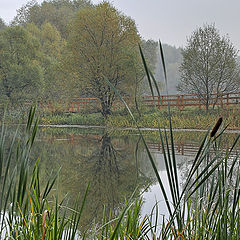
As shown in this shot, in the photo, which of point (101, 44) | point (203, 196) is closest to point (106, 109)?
point (101, 44)

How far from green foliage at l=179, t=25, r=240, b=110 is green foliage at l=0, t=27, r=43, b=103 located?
11.1m

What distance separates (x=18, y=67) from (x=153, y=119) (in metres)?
11.2

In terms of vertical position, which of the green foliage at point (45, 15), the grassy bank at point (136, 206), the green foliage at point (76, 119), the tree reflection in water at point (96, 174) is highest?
the green foliage at point (45, 15)

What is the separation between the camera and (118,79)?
23.2m

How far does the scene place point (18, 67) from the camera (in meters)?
26.3

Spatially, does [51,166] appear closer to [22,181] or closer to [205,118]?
[22,181]

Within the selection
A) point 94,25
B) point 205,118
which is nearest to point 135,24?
point 94,25

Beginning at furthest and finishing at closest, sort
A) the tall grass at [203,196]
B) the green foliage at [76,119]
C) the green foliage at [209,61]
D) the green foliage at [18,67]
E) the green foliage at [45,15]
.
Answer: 1. the green foliage at [45,15]
2. the green foliage at [18,67]
3. the green foliage at [76,119]
4. the green foliage at [209,61]
5. the tall grass at [203,196]

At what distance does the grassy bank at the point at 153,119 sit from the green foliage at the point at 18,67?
250cm

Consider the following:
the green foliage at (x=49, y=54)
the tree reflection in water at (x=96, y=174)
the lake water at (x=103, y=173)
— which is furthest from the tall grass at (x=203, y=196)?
the green foliage at (x=49, y=54)

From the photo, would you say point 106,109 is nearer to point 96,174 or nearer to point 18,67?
point 18,67

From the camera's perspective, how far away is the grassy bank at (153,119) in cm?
1806

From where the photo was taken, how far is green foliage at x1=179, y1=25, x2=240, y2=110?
67.2 ft

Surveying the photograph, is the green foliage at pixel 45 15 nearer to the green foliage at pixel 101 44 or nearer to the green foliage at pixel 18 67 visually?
the green foliage at pixel 18 67
